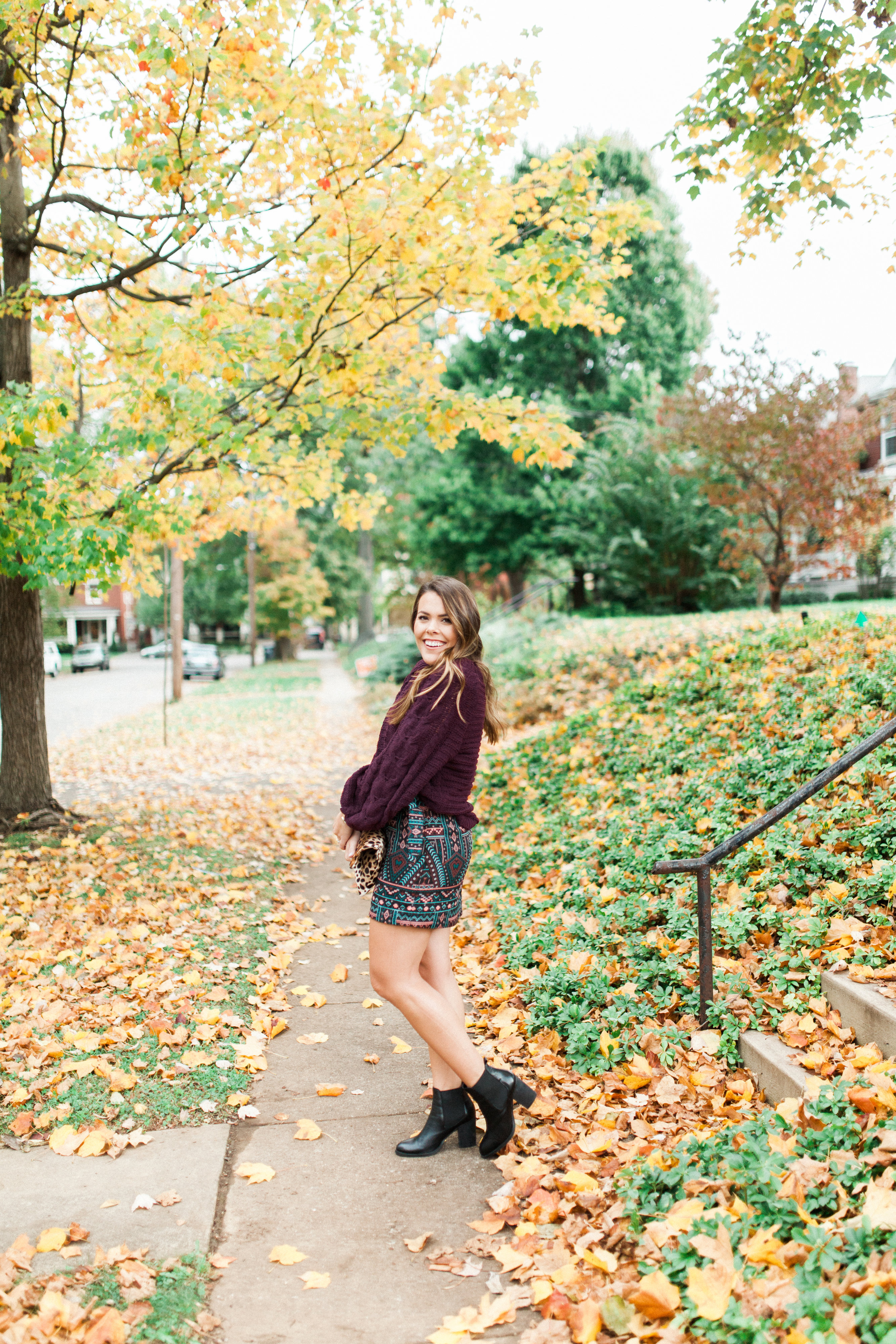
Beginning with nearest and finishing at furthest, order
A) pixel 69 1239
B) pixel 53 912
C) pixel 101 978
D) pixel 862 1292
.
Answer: pixel 862 1292, pixel 69 1239, pixel 101 978, pixel 53 912

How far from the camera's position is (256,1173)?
3.33 m

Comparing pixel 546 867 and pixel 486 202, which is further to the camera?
pixel 486 202

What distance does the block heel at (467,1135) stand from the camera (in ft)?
11.6

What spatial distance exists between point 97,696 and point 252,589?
462 inches

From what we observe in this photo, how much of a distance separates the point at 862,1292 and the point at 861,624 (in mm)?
6520

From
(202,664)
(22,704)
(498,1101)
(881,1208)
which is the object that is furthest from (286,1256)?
(202,664)

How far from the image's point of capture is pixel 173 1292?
2.67 m

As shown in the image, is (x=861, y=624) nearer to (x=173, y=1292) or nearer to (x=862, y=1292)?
(x=862, y=1292)

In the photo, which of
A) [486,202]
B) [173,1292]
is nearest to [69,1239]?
[173,1292]

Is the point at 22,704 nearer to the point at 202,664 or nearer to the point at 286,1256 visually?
the point at 286,1256

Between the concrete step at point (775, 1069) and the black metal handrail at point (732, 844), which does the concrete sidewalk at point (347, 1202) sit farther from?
the black metal handrail at point (732, 844)

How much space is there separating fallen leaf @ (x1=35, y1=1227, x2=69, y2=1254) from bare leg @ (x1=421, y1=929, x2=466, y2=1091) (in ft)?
4.13

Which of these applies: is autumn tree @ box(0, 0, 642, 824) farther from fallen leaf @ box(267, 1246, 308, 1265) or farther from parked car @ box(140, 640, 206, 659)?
parked car @ box(140, 640, 206, 659)

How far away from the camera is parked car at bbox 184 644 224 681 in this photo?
1416 inches
